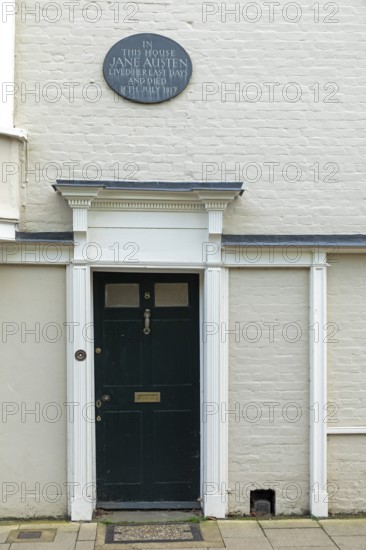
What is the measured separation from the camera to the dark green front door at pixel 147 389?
7.08 meters

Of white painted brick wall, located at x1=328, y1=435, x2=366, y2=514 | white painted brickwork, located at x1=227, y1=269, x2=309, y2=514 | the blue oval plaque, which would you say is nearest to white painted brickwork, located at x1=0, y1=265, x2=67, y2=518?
white painted brickwork, located at x1=227, y1=269, x2=309, y2=514

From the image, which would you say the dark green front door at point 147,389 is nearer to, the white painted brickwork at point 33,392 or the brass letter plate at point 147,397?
the brass letter plate at point 147,397

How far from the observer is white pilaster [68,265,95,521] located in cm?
672

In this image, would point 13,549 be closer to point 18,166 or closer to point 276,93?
point 18,166

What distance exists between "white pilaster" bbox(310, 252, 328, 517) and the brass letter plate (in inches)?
60.4

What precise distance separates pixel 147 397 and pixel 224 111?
9.63 feet

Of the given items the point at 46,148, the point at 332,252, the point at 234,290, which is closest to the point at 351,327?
the point at 332,252

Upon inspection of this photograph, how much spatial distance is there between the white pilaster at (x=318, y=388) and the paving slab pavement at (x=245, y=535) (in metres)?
0.29

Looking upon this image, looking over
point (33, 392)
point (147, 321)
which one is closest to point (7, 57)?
point (147, 321)

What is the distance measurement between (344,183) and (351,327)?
4.70ft

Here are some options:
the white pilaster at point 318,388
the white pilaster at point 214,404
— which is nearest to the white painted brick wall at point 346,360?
the white pilaster at point 318,388

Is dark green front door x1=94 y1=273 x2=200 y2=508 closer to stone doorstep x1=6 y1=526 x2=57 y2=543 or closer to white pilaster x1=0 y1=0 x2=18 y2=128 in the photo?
stone doorstep x1=6 y1=526 x2=57 y2=543

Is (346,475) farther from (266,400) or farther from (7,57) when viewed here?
(7,57)

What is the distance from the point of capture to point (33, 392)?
682 cm
